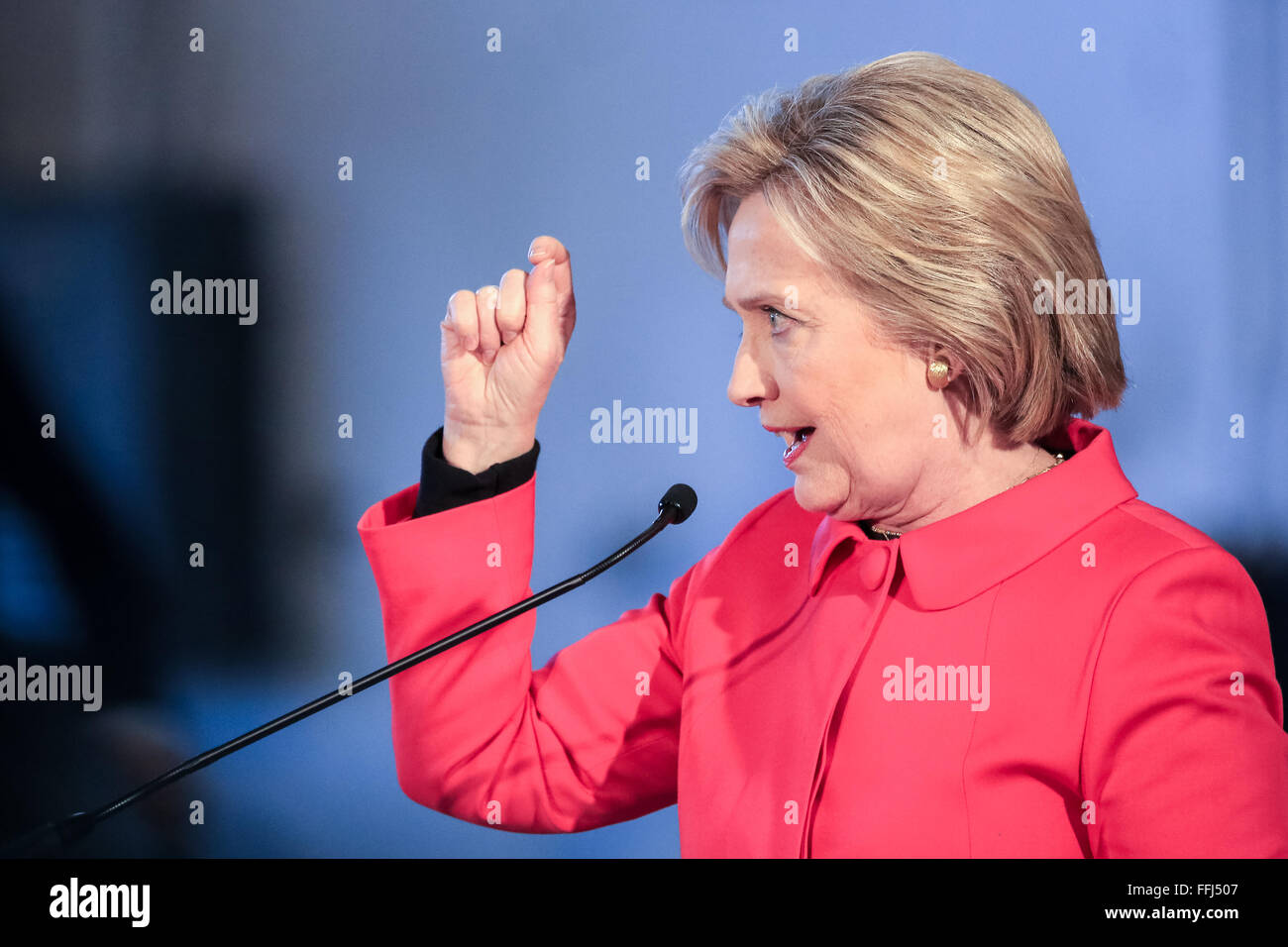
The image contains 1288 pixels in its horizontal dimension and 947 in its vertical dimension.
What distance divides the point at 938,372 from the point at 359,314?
2.51 feet

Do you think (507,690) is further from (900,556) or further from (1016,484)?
(1016,484)

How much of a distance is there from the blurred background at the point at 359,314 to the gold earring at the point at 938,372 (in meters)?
0.45

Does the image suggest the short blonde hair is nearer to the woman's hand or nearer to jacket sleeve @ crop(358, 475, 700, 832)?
the woman's hand

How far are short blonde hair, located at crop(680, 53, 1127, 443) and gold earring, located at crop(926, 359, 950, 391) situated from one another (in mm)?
11

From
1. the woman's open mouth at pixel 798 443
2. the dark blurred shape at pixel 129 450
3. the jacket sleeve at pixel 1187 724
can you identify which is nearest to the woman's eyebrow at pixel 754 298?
the woman's open mouth at pixel 798 443

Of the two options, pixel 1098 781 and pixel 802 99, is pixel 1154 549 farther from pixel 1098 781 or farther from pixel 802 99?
pixel 802 99

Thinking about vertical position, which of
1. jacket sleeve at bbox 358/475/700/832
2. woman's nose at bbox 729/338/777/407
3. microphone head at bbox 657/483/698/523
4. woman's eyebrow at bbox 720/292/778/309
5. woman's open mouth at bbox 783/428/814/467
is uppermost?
woman's eyebrow at bbox 720/292/778/309

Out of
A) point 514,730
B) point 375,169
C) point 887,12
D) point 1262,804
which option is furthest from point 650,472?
point 1262,804

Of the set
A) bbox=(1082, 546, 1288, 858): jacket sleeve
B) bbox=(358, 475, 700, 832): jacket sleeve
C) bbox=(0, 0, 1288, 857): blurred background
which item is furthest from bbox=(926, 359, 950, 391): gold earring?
bbox=(0, 0, 1288, 857): blurred background

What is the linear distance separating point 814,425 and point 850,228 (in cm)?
18

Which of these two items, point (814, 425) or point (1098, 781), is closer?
point (1098, 781)

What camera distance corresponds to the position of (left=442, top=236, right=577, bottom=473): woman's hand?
3.74ft

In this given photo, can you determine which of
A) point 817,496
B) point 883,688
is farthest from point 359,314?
point 883,688

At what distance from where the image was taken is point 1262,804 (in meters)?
0.90
